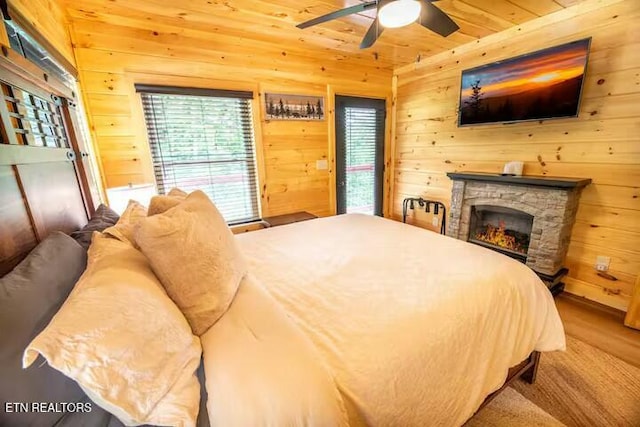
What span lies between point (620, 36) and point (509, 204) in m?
1.47

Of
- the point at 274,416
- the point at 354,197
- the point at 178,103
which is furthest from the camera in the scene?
the point at 354,197

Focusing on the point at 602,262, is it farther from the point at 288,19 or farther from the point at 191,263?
the point at 288,19

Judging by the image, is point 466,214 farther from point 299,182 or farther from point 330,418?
point 330,418

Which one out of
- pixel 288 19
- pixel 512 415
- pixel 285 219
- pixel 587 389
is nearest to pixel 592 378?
pixel 587 389

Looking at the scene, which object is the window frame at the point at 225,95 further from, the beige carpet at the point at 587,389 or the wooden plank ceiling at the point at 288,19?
the beige carpet at the point at 587,389

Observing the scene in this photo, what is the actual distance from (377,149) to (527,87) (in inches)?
72.9

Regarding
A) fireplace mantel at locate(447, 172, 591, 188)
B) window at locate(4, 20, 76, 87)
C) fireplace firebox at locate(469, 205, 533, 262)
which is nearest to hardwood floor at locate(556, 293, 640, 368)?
fireplace firebox at locate(469, 205, 533, 262)

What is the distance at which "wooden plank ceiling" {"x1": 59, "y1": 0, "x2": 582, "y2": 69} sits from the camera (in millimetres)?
2072

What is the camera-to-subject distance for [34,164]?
111 centimetres

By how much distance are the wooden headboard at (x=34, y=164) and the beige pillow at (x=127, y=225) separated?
0.88 feet

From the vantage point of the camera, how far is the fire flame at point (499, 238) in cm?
279

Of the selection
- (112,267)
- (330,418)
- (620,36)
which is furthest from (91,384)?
(620,36)

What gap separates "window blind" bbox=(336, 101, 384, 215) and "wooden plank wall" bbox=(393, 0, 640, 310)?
3.62 feet

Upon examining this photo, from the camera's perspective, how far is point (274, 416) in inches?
26.2
